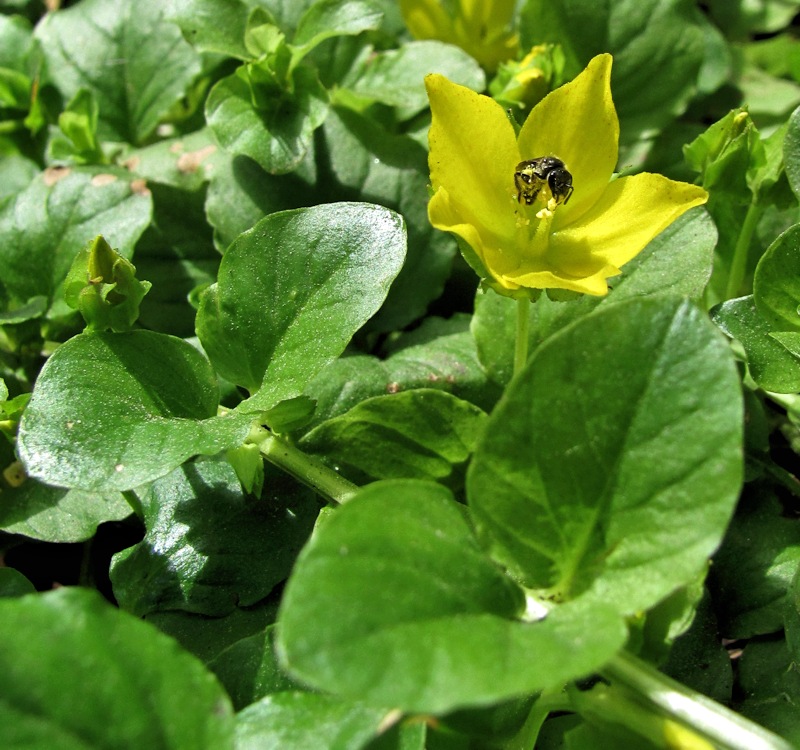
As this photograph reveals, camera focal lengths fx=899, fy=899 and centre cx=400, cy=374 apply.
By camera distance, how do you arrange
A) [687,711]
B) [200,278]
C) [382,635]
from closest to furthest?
[382,635], [687,711], [200,278]

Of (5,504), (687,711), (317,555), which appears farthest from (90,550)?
(687,711)

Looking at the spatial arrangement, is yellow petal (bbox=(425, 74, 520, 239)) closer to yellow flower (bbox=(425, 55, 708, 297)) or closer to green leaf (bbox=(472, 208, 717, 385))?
yellow flower (bbox=(425, 55, 708, 297))

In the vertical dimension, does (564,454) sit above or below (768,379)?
above

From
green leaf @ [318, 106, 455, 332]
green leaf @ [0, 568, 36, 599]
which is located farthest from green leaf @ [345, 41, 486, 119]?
green leaf @ [0, 568, 36, 599]

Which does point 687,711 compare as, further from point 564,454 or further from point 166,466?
point 166,466

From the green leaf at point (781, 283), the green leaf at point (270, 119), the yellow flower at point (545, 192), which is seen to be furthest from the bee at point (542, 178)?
the green leaf at point (270, 119)

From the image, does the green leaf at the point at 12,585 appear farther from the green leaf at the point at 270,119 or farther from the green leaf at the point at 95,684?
the green leaf at the point at 270,119

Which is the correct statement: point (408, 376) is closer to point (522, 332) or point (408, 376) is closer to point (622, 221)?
point (522, 332)
